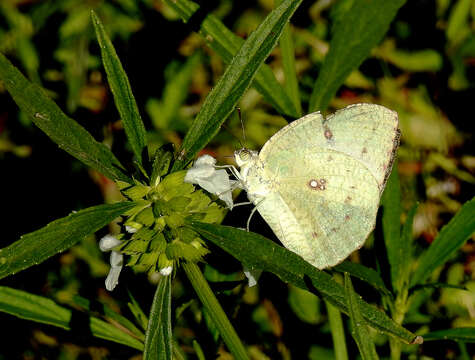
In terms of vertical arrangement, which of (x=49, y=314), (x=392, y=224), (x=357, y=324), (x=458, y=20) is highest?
(x=458, y=20)

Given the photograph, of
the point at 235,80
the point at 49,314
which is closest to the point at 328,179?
the point at 235,80

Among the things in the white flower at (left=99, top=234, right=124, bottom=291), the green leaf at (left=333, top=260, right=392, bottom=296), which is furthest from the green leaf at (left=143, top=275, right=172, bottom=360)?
the green leaf at (left=333, top=260, right=392, bottom=296)

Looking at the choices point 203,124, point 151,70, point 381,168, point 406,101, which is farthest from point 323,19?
point 203,124

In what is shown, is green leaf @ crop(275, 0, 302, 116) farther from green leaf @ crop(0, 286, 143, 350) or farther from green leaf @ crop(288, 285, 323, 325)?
green leaf @ crop(288, 285, 323, 325)

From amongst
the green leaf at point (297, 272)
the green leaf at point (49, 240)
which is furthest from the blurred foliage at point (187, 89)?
the green leaf at point (49, 240)

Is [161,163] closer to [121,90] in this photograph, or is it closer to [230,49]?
[121,90]

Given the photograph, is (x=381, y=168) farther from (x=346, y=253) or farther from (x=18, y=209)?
(x=18, y=209)
